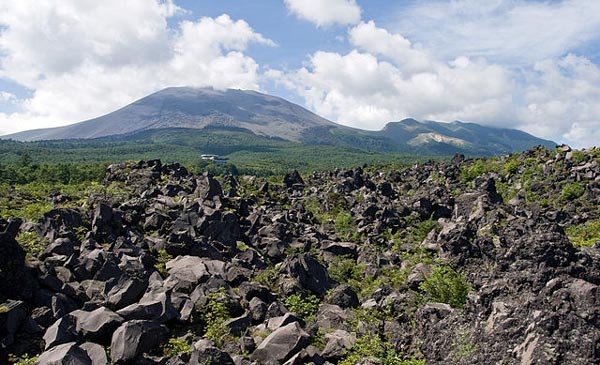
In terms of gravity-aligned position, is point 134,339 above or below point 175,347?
above

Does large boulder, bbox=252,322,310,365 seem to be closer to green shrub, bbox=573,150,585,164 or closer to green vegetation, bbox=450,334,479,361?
green vegetation, bbox=450,334,479,361

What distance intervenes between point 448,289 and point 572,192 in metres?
30.8

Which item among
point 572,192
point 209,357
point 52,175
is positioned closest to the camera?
point 209,357

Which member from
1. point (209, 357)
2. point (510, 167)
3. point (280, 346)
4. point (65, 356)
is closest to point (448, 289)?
point (280, 346)

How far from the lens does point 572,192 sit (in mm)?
42375

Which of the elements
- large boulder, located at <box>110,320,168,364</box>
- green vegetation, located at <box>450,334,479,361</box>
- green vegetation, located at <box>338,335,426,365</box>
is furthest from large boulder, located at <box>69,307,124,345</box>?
green vegetation, located at <box>450,334,479,361</box>

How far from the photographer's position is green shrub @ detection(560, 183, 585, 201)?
42.2 meters

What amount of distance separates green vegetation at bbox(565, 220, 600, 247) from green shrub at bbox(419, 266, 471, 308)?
13823mm

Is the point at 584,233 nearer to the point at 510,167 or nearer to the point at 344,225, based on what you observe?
the point at 344,225

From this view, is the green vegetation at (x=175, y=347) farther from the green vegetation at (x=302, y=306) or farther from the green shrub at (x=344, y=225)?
the green shrub at (x=344, y=225)

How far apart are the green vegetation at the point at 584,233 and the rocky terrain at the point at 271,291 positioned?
27 centimetres

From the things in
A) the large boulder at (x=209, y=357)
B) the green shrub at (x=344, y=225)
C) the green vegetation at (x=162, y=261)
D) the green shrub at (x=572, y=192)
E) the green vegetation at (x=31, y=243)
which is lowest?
the green shrub at (x=344, y=225)

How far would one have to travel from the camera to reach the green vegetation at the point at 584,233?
29.9m

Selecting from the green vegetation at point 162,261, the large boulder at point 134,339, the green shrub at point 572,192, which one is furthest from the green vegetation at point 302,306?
the green shrub at point 572,192
